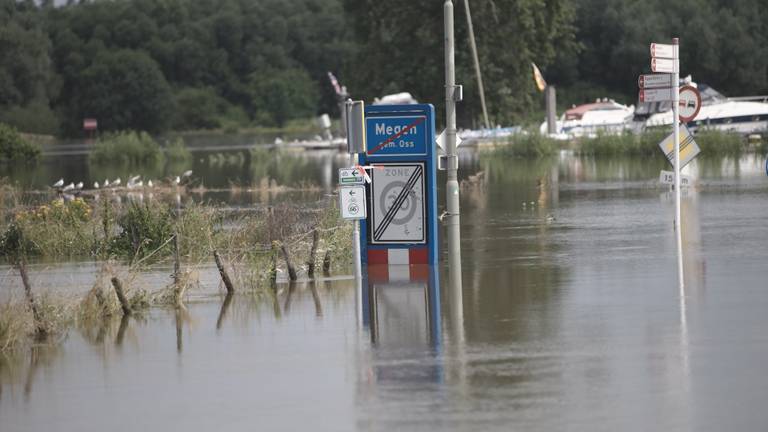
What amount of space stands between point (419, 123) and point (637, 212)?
355 inches

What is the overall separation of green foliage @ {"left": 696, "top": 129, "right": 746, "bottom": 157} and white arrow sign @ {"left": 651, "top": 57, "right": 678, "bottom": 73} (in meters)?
26.4

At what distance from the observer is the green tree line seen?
227 ft

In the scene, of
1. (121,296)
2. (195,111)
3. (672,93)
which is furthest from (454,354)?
(195,111)

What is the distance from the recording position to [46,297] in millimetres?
14789

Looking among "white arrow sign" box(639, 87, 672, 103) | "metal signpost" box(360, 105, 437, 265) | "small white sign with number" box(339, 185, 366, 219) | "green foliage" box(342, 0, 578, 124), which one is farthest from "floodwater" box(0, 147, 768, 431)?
"green foliage" box(342, 0, 578, 124)

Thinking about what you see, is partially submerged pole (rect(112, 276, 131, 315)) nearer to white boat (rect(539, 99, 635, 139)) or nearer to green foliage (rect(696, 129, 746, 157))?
green foliage (rect(696, 129, 746, 157))

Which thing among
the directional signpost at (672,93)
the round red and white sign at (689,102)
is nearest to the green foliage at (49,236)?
the directional signpost at (672,93)

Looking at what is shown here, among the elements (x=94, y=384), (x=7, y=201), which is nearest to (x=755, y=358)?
(x=94, y=384)

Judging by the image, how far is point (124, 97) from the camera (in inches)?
4547

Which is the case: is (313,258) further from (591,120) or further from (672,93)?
(591,120)

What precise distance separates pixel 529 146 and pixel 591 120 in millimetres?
16512

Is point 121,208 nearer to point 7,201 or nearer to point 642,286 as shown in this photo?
point 7,201

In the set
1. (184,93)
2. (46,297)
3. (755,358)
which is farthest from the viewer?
(184,93)

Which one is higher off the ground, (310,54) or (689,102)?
(310,54)
